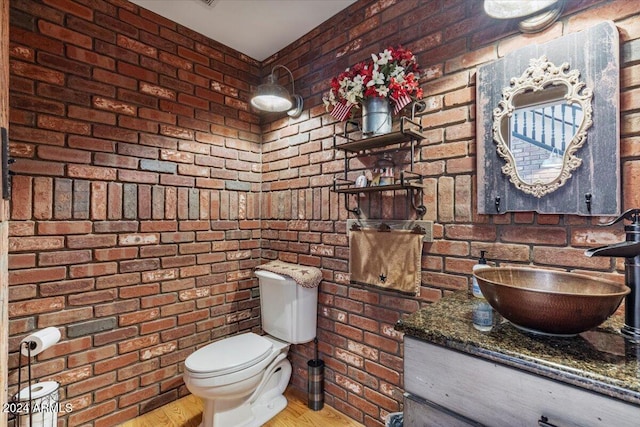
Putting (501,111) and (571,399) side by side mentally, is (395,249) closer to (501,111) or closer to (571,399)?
(501,111)

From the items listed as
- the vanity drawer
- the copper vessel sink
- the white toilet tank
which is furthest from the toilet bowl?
the copper vessel sink

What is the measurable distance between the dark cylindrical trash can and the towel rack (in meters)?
0.94

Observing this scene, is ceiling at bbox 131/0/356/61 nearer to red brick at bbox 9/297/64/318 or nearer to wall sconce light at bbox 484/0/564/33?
wall sconce light at bbox 484/0/564/33

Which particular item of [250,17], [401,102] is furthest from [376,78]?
[250,17]

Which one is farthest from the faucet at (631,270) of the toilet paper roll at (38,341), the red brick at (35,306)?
the red brick at (35,306)

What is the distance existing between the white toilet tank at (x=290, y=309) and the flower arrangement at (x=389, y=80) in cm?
121

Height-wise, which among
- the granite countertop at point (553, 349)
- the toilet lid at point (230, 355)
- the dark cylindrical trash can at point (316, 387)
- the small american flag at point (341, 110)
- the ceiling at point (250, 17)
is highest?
the ceiling at point (250, 17)

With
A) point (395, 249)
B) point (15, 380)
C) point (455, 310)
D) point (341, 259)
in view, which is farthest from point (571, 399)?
point (15, 380)

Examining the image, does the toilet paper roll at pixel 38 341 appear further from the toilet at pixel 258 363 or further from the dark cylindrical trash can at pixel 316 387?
the dark cylindrical trash can at pixel 316 387

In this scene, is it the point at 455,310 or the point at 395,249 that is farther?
the point at 395,249

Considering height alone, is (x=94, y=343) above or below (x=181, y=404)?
above

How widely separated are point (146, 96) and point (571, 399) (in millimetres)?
2398

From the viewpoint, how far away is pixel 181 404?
1.97m

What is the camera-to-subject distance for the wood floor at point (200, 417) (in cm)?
180
